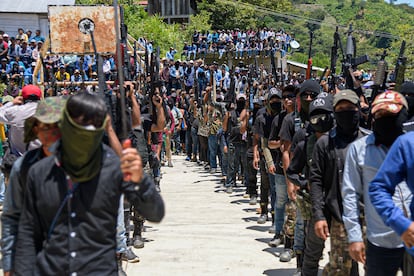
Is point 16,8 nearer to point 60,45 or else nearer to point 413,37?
point 60,45

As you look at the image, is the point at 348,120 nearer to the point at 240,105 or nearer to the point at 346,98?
the point at 346,98

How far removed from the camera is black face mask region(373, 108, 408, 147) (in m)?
4.22

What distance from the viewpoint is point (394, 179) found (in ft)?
12.2

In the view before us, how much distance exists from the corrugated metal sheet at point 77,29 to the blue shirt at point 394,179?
10949mm

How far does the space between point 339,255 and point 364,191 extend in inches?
31.7

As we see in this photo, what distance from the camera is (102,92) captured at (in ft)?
17.1

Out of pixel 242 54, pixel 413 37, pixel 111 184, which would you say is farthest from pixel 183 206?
pixel 413 37

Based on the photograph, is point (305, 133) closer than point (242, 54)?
Yes

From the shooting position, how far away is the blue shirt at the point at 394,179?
11.9ft

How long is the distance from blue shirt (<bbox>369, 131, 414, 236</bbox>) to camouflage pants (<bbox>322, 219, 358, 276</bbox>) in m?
1.21

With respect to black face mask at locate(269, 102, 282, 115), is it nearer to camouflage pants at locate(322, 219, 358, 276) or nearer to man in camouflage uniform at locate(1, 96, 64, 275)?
camouflage pants at locate(322, 219, 358, 276)

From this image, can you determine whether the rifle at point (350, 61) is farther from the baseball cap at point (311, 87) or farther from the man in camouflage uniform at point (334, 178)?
the man in camouflage uniform at point (334, 178)

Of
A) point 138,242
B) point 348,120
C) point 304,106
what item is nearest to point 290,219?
point 304,106

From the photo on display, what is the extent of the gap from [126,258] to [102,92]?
9.80 ft
